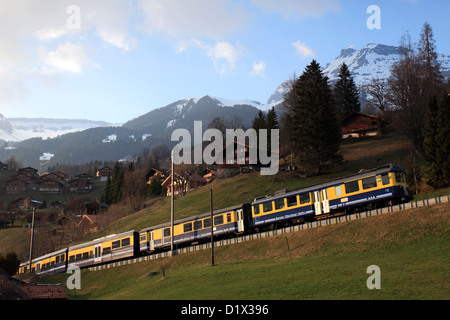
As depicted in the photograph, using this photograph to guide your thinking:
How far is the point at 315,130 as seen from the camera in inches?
2190

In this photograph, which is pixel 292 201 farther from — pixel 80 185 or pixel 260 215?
pixel 80 185

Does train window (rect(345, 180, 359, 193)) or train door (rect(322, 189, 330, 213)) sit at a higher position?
train window (rect(345, 180, 359, 193))

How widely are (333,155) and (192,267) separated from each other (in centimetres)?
3050

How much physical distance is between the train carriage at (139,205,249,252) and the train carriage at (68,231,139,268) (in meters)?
1.16

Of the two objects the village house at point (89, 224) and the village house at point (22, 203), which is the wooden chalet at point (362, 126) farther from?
the village house at point (22, 203)

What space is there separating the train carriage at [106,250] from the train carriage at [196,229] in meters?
1.16

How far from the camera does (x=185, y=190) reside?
76125 millimetres

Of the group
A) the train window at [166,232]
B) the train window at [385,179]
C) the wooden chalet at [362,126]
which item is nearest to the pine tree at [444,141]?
the train window at [385,179]

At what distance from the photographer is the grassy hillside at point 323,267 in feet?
55.6

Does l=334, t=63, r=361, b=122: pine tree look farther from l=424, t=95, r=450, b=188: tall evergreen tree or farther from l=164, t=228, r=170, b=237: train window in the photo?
l=164, t=228, r=170, b=237: train window

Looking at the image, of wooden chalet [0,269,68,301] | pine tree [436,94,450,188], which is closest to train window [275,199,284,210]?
pine tree [436,94,450,188]

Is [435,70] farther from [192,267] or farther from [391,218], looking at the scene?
[192,267]

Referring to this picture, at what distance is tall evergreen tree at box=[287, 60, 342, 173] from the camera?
54.5 meters
